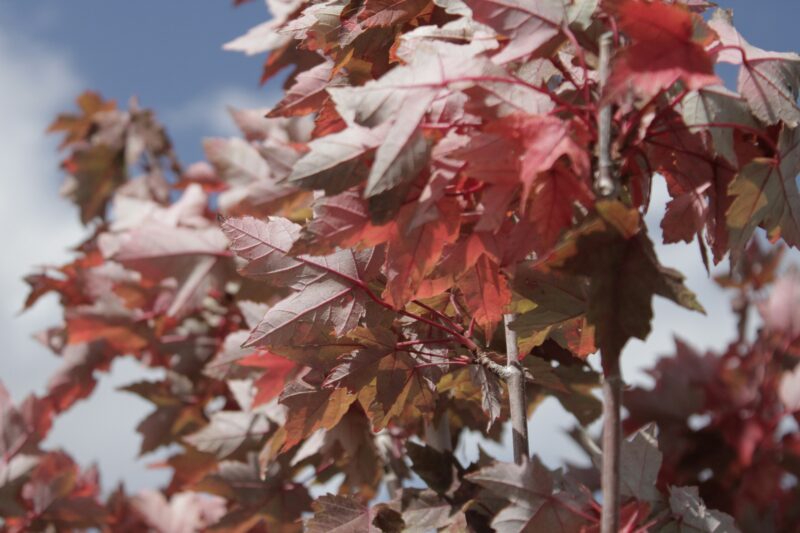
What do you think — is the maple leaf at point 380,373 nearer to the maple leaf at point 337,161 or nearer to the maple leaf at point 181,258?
the maple leaf at point 337,161

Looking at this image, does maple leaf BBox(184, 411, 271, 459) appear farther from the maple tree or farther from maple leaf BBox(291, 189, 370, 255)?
maple leaf BBox(291, 189, 370, 255)

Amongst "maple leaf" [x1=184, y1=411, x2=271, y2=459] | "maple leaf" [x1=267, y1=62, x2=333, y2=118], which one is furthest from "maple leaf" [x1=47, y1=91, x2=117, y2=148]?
"maple leaf" [x1=267, y1=62, x2=333, y2=118]

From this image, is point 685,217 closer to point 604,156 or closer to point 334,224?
point 604,156

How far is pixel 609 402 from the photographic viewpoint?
1.95ft

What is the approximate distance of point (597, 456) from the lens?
86cm

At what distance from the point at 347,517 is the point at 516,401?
23 cm

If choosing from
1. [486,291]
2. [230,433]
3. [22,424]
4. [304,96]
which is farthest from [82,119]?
[486,291]

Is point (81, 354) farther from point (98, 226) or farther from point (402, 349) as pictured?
point (402, 349)

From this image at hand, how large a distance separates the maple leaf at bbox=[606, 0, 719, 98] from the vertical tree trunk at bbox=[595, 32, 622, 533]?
3 cm

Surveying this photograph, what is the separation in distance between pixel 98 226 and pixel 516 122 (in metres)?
1.92

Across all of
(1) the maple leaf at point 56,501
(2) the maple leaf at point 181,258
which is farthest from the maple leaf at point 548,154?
(1) the maple leaf at point 56,501

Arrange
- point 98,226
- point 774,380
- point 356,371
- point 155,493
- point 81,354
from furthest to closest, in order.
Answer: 1. point 98,226
2. point 774,380
3. point 155,493
4. point 81,354
5. point 356,371

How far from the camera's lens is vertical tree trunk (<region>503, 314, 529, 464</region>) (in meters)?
0.74

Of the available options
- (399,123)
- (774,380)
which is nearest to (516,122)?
(399,123)
